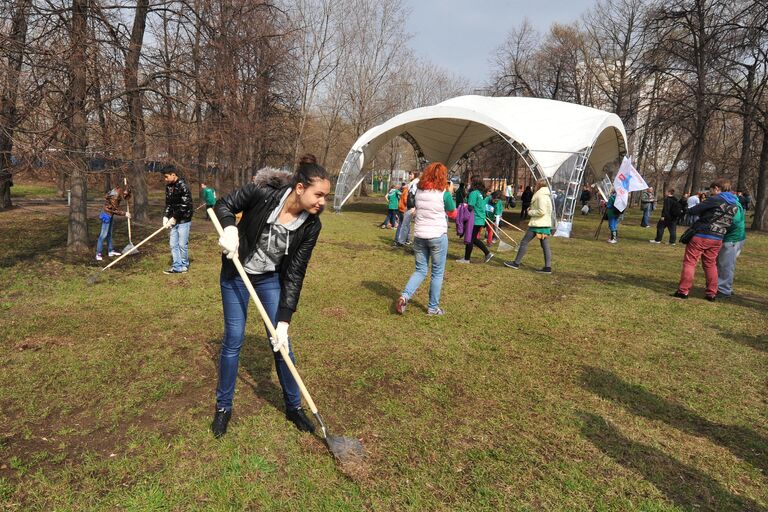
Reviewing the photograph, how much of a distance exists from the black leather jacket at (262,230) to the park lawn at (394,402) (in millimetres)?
1068

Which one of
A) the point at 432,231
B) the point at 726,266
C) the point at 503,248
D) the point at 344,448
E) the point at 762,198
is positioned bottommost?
the point at 344,448

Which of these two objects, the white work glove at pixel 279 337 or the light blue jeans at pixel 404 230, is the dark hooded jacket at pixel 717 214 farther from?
the white work glove at pixel 279 337

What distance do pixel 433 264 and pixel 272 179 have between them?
10.5 feet

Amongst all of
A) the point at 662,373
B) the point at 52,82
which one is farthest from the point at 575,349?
the point at 52,82

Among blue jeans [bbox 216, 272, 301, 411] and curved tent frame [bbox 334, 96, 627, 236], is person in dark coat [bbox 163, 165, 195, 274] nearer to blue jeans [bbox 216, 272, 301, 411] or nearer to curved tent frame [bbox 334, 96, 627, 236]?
blue jeans [bbox 216, 272, 301, 411]

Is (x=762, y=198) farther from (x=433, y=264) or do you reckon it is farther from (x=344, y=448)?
(x=344, y=448)

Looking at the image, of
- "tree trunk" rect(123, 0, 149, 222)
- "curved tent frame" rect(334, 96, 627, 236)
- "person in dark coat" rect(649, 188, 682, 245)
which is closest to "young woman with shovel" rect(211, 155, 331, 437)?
"tree trunk" rect(123, 0, 149, 222)

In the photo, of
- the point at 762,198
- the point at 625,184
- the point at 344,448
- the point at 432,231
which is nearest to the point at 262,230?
the point at 344,448

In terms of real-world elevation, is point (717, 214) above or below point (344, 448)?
above

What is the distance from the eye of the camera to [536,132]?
17438mm

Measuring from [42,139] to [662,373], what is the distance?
26.6 ft

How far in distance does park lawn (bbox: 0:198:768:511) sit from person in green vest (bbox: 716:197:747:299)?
32 centimetres

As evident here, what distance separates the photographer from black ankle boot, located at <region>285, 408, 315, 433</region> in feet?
10.7

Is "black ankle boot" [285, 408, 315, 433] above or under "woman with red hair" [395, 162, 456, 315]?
under
